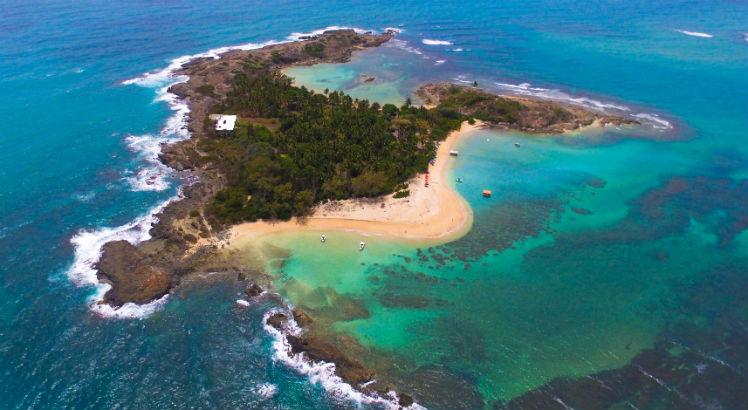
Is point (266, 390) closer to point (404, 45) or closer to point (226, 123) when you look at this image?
point (226, 123)

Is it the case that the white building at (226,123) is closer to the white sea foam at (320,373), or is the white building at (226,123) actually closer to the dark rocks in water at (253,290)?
the dark rocks in water at (253,290)

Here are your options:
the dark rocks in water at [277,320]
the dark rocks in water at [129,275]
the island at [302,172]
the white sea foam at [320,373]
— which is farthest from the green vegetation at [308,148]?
the white sea foam at [320,373]

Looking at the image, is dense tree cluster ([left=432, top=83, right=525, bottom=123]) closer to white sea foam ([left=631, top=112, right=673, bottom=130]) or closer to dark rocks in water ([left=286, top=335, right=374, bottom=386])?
white sea foam ([left=631, top=112, right=673, bottom=130])

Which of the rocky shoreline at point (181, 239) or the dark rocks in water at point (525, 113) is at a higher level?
the dark rocks in water at point (525, 113)

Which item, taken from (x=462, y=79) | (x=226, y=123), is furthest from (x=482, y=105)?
(x=226, y=123)

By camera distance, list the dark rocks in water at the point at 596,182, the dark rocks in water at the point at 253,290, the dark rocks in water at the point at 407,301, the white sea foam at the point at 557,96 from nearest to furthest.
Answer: the dark rocks in water at the point at 407,301 → the dark rocks in water at the point at 253,290 → the dark rocks in water at the point at 596,182 → the white sea foam at the point at 557,96

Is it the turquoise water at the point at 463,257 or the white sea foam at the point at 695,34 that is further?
the white sea foam at the point at 695,34
